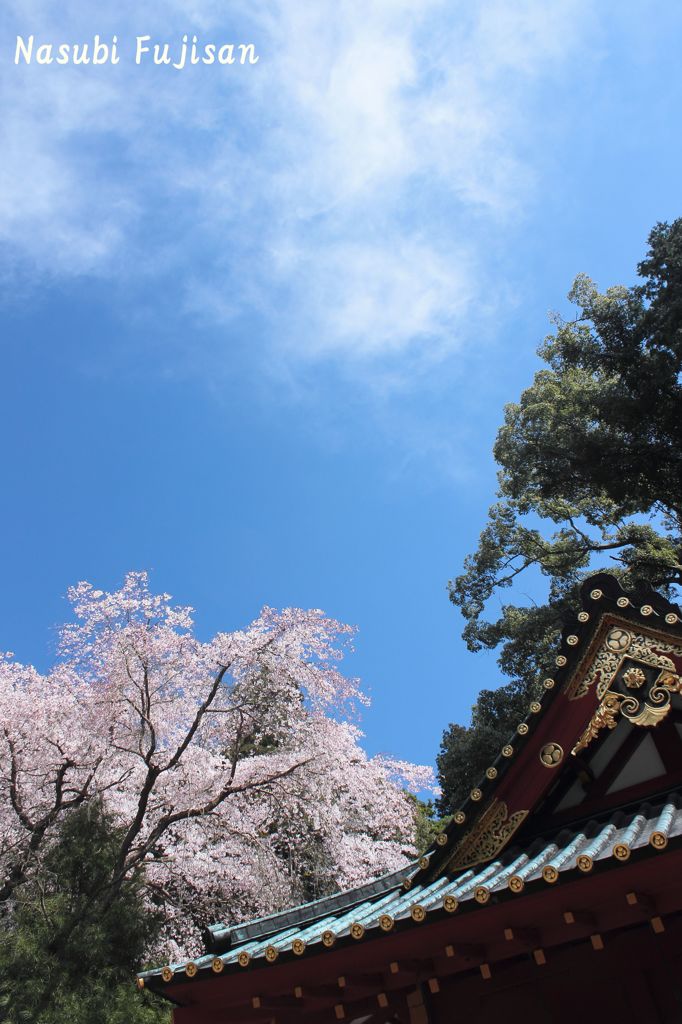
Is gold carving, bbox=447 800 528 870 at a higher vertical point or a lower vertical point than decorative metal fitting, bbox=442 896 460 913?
higher

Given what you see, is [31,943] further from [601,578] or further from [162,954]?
[601,578]

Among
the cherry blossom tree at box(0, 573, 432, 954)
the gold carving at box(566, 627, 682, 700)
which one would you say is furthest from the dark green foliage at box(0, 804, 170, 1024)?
the gold carving at box(566, 627, 682, 700)

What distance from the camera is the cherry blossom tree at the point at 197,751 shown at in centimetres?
1234

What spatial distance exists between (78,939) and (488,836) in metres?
6.70

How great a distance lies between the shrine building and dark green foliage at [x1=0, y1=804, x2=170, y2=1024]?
466 cm

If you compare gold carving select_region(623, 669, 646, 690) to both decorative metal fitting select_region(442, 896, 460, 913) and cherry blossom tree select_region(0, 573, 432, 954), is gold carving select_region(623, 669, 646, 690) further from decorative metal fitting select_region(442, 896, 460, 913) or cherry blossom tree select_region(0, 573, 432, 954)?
cherry blossom tree select_region(0, 573, 432, 954)

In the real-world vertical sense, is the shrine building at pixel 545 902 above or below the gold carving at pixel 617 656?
below

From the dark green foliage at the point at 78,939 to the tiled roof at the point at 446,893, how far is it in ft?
14.8

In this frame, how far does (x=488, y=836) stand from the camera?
4.39 m

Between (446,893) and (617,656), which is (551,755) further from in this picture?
(446,893)

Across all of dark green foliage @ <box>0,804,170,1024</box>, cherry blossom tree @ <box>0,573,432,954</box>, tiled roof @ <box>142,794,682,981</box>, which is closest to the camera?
tiled roof @ <box>142,794,682,981</box>

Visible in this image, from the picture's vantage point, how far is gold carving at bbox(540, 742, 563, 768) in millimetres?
4277

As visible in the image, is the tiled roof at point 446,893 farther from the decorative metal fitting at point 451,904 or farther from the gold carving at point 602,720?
the gold carving at point 602,720

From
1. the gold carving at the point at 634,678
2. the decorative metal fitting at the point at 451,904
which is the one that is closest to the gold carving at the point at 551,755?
the gold carving at the point at 634,678
